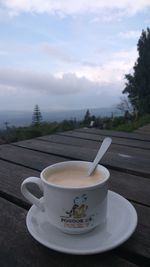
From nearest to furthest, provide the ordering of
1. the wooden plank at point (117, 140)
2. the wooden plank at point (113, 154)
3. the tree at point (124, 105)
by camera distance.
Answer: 1. the wooden plank at point (113, 154)
2. the wooden plank at point (117, 140)
3. the tree at point (124, 105)

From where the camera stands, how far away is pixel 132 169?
2.54 ft

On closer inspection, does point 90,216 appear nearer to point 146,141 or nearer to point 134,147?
point 134,147

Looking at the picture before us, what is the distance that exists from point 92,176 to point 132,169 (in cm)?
34

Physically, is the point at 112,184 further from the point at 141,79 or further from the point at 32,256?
the point at 141,79

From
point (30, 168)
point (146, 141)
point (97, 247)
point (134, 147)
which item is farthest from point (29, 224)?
point (146, 141)

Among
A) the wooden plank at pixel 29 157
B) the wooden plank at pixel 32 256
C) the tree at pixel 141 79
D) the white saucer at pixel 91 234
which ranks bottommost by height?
the wooden plank at pixel 32 256

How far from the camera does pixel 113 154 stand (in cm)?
96

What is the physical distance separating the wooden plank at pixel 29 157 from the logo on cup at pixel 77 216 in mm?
387

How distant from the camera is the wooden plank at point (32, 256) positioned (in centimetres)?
35

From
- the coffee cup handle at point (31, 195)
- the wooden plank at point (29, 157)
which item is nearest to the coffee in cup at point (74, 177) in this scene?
the coffee cup handle at point (31, 195)

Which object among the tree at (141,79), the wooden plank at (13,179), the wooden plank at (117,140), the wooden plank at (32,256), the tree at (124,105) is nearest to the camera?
the wooden plank at (32,256)

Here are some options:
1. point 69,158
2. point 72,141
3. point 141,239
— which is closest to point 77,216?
point 141,239

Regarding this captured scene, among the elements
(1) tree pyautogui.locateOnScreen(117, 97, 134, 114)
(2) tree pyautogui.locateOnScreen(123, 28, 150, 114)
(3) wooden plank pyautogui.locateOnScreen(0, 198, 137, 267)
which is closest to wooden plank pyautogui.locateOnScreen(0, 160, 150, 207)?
(3) wooden plank pyautogui.locateOnScreen(0, 198, 137, 267)

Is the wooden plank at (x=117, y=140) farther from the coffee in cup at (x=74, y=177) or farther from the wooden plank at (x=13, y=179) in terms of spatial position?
the coffee in cup at (x=74, y=177)
